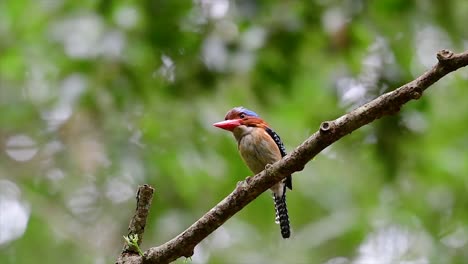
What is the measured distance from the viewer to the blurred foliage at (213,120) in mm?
5211

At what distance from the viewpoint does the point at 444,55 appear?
2330 mm

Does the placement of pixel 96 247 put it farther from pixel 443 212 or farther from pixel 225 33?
pixel 443 212

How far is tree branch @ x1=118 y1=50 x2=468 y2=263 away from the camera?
2367 mm

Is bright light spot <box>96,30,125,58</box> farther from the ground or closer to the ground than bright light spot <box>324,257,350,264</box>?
farther from the ground

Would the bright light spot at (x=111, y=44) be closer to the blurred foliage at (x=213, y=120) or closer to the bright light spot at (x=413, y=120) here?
the blurred foliage at (x=213, y=120)

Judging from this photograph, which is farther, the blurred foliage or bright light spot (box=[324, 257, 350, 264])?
bright light spot (box=[324, 257, 350, 264])

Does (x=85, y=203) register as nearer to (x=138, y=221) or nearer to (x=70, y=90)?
(x=70, y=90)

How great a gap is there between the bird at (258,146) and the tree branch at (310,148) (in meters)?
1.24

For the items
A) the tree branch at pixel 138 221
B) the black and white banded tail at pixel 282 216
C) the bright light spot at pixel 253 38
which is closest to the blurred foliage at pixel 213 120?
the bright light spot at pixel 253 38

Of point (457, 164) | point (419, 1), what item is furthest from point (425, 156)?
point (419, 1)

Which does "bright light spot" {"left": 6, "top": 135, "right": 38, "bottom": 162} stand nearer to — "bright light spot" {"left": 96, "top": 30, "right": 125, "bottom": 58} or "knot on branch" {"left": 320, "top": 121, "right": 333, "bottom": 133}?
"bright light spot" {"left": 96, "top": 30, "right": 125, "bottom": 58}

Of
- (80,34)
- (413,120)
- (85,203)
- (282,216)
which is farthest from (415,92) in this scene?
(85,203)

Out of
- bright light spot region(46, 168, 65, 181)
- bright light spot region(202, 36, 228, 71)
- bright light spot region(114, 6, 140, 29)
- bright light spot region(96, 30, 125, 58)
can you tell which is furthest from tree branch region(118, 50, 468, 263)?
bright light spot region(46, 168, 65, 181)

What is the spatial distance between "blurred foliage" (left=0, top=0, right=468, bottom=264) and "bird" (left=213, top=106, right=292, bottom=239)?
893mm
